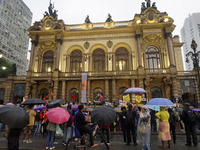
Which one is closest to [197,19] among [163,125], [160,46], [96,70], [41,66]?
[160,46]

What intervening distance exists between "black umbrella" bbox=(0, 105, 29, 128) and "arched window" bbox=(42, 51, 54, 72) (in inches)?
847

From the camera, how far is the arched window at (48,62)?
25.0m

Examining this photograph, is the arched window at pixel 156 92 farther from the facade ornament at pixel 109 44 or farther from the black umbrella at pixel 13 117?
the black umbrella at pixel 13 117

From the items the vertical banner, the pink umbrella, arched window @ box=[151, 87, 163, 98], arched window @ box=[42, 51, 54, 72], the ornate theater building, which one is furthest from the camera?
arched window @ box=[42, 51, 54, 72]

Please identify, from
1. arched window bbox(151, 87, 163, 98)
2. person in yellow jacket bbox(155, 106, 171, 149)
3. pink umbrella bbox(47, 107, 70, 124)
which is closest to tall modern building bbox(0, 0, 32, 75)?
arched window bbox(151, 87, 163, 98)

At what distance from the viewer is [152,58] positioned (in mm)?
23250

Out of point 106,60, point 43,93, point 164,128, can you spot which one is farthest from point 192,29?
point 164,128

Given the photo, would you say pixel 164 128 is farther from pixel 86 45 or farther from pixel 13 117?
pixel 86 45

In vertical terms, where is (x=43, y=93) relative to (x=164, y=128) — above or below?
above

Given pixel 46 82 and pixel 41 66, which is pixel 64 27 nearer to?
pixel 41 66

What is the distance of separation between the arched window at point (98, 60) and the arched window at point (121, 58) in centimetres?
251

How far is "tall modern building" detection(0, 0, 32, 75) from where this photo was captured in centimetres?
5081

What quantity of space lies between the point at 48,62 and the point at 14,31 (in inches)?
1760

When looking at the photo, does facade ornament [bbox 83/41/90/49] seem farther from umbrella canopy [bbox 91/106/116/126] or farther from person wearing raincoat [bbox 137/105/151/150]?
person wearing raincoat [bbox 137/105/151/150]
